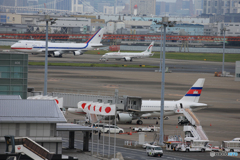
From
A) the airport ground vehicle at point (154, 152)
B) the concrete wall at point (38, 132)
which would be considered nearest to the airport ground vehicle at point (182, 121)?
the airport ground vehicle at point (154, 152)

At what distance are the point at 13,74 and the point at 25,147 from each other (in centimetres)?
2901

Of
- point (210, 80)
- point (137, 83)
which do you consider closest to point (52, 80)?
point (137, 83)

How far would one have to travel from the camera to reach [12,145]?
33.9 metres

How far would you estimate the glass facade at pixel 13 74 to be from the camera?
2420 inches

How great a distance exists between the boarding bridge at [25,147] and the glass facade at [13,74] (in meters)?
27.8

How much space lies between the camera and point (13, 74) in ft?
203

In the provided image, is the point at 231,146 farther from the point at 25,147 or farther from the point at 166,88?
the point at 166,88

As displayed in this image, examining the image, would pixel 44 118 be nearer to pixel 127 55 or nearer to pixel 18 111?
pixel 18 111

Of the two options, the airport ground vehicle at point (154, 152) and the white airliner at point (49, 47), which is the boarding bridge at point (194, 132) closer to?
the airport ground vehicle at point (154, 152)

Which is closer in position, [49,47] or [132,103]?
A: [132,103]

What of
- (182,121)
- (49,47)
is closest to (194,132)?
(182,121)

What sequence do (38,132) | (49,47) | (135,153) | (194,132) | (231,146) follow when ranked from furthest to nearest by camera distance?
(49,47)
(194,132)
(231,146)
(135,153)
(38,132)

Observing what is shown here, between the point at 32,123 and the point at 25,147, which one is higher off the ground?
the point at 32,123

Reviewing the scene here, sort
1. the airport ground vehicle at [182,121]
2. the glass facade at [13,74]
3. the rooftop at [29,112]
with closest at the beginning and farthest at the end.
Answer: the rooftop at [29,112]
the glass facade at [13,74]
the airport ground vehicle at [182,121]
